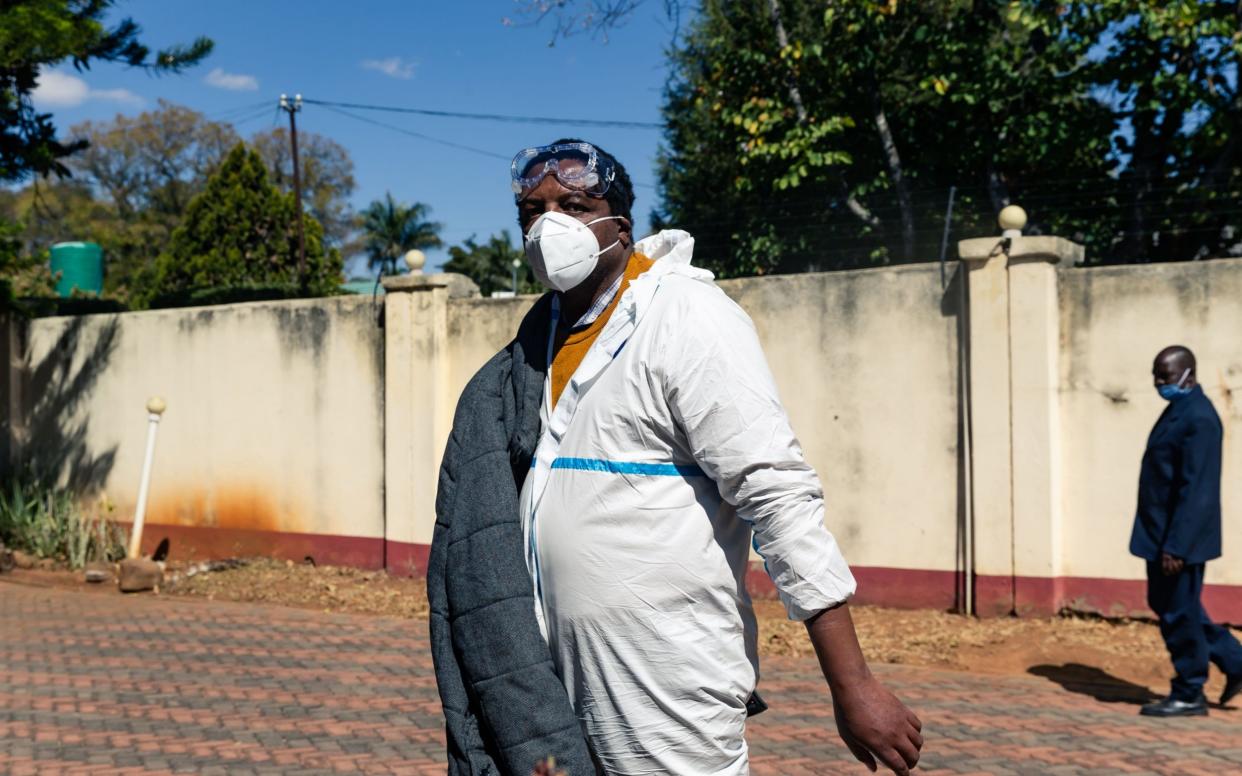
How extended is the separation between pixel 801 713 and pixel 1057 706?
1350 millimetres

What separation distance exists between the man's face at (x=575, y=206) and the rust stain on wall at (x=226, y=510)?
8.75m

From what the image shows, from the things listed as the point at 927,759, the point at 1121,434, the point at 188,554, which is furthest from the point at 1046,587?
the point at 188,554

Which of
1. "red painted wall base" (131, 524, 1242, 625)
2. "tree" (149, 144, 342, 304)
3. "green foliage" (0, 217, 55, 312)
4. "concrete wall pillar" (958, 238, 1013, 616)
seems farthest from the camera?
"tree" (149, 144, 342, 304)

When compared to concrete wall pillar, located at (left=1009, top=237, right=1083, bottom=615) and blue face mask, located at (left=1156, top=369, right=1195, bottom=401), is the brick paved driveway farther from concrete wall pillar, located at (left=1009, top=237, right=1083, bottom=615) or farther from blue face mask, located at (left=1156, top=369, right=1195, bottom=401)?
blue face mask, located at (left=1156, top=369, right=1195, bottom=401)

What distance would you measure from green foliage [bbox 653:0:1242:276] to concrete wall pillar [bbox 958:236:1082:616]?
18.3 feet

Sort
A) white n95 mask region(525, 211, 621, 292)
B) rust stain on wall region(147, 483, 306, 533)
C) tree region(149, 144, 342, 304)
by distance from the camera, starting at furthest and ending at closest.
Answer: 1. tree region(149, 144, 342, 304)
2. rust stain on wall region(147, 483, 306, 533)
3. white n95 mask region(525, 211, 621, 292)

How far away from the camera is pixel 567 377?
2355 millimetres

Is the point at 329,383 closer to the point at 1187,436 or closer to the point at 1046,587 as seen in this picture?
the point at 1046,587

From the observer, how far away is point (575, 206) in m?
2.39

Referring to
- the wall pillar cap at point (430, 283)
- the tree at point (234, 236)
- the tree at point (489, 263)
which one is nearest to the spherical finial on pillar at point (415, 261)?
the wall pillar cap at point (430, 283)

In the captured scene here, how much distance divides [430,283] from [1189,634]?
626 centimetres

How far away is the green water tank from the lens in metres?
29.0

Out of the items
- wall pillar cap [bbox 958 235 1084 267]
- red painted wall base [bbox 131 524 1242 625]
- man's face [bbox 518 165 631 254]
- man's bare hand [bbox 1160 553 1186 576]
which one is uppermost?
wall pillar cap [bbox 958 235 1084 267]

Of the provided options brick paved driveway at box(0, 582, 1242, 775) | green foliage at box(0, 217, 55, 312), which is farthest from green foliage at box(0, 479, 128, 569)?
brick paved driveway at box(0, 582, 1242, 775)
